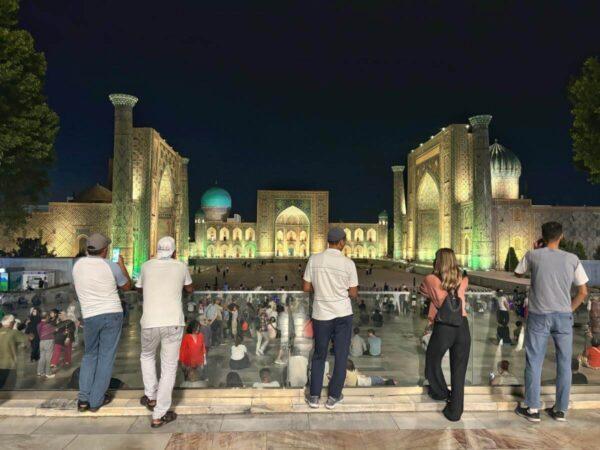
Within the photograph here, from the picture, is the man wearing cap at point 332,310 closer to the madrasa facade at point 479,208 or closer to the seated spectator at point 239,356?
the seated spectator at point 239,356

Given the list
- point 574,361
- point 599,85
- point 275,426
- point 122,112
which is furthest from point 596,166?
point 122,112

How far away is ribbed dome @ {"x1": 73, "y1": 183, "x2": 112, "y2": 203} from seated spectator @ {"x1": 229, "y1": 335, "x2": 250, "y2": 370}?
31277 mm

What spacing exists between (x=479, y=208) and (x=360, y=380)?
24345 mm

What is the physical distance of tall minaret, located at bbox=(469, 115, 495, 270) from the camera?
26.0 metres

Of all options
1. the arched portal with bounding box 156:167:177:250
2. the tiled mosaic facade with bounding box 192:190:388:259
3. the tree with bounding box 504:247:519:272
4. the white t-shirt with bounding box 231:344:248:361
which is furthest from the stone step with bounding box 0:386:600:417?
the tiled mosaic facade with bounding box 192:190:388:259

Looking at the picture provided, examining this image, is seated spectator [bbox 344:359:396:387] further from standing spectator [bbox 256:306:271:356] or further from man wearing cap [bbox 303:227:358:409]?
standing spectator [bbox 256:306:271:356]

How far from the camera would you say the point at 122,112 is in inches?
911

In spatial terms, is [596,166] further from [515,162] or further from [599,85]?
[515,162]

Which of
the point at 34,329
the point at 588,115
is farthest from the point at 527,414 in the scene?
the point at 588,115

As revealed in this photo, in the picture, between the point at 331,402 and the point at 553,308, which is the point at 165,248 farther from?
the point at 553,308

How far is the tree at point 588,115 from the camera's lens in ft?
44.1

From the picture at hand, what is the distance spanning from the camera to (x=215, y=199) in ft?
182

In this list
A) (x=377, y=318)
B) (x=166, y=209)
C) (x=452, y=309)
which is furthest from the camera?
(x=166, y=209)

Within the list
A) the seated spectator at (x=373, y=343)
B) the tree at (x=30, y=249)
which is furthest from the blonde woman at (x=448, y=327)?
the tree at (x=30, y=249)
